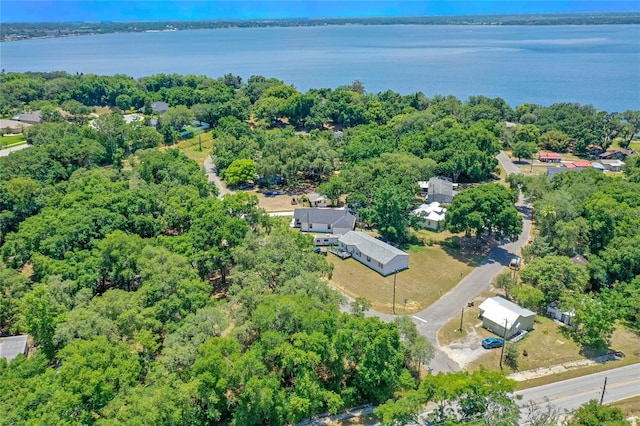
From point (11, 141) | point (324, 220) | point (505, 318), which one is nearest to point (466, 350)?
point (505, 318)

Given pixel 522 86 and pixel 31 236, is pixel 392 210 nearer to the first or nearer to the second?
pixel 31 236

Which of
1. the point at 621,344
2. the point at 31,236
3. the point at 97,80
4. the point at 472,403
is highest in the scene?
the point at 97,80

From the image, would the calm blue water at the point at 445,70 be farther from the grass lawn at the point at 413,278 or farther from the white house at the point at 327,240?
the white house at the point at 327,240

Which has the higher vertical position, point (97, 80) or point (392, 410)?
point (97, 80)

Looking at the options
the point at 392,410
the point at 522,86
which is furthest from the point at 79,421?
the point at 522,86

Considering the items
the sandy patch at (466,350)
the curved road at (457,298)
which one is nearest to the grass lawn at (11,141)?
the curved road at (457,298)

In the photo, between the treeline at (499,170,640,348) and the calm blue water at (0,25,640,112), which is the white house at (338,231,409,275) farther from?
the calm blue water at (0,25,640,112)

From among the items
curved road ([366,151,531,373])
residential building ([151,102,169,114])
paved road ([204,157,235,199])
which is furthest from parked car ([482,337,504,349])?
residential building ([151,102,169,114])
